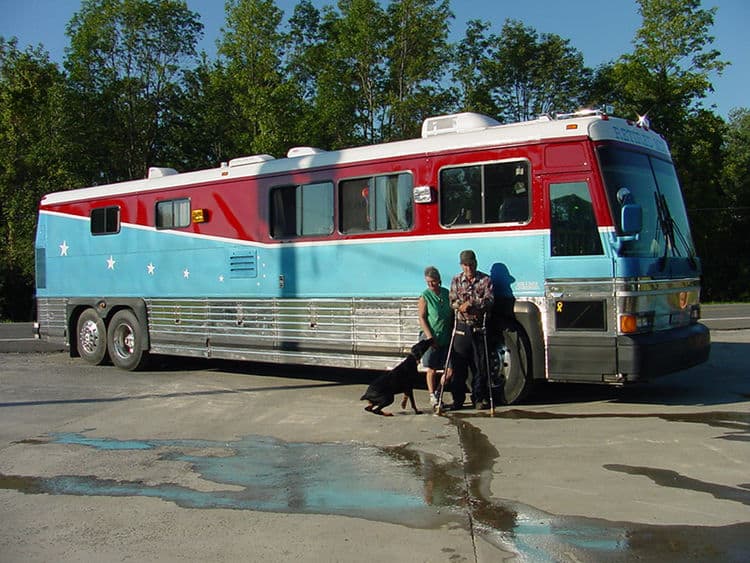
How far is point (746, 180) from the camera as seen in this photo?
42.4 m

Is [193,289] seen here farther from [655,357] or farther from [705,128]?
[705,128]

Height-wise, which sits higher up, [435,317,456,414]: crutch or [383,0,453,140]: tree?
[383,0,453,140]: tree

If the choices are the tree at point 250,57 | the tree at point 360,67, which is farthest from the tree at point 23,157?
the tree at point 360,67

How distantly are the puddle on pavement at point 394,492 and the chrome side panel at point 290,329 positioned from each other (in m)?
1.98

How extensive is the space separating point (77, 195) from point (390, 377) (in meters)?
8.35

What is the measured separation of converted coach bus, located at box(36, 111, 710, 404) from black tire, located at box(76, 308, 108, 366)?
0.28 m

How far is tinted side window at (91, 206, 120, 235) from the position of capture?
13.0 m

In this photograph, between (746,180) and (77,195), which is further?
(746,180)

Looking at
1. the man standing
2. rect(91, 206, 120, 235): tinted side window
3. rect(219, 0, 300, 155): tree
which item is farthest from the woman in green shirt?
rect(219, 0, 300, 155): tree

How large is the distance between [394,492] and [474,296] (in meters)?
3.10

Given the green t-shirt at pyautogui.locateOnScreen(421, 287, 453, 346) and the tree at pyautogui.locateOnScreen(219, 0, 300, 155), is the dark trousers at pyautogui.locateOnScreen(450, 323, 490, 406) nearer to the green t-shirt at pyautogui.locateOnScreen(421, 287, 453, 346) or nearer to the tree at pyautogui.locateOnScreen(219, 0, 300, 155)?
the green t-shirt at pyautogui.locateOnScreen(421, 287, 453, 346)

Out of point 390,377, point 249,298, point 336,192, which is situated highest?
point 336,192

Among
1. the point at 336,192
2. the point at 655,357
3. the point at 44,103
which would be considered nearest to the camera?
the point at 655,357

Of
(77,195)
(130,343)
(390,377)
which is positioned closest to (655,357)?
(390,377)
